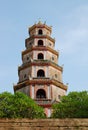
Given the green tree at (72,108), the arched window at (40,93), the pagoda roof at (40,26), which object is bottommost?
the green tree at (72,108)

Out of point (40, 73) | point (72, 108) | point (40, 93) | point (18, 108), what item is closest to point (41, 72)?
point (40, 73)

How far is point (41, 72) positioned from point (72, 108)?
33.9ft

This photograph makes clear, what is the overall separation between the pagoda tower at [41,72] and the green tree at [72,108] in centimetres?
345

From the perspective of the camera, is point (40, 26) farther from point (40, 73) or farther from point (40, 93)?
point (40, 93)

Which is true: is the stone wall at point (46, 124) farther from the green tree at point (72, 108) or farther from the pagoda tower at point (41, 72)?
the pagoda tower at point (41, 72)

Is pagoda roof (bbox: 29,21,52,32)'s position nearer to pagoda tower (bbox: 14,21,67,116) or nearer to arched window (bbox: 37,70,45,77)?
pagoda tower (bbox: 14,21,67,116)

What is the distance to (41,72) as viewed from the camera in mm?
44938

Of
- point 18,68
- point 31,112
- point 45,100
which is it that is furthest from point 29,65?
point 31,112

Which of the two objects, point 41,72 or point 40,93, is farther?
point 41,72

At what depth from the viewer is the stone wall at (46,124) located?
13570 millimetres

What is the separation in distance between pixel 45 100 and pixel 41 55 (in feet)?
26.8

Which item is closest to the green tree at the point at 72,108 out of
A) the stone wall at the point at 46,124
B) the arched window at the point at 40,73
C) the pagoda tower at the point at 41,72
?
the pagoda tower at the point at 41,72

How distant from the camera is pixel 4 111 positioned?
3544 cm

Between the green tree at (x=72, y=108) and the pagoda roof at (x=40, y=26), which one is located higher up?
the pagoda roof at (x=40, y=26)
